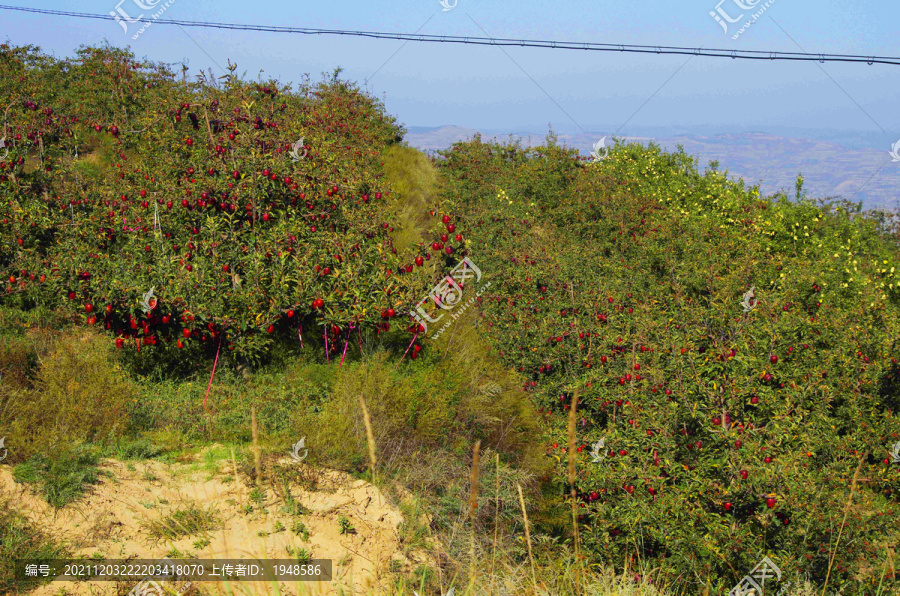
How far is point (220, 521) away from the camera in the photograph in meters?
4.60

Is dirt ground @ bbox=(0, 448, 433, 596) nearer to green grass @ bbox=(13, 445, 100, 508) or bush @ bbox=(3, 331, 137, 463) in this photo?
green grass @ bbox=(13, 445, 100, 508)

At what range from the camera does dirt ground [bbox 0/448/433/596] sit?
417cm

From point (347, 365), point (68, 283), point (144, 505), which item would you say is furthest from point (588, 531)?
point (68, 283)

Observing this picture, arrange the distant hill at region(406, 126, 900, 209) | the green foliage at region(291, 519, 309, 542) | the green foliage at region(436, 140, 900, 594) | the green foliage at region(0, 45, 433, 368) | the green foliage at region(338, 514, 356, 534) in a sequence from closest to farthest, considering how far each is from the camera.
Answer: the green foliage at region(291, 519, 309, 542), the green foliage at region(338, 514, 356, 534), the green foliage at region(436, 140, 900, 594), the green foliage at region(0, 45, 433, 368), the distant hill at region(406, 126, 900, 209)

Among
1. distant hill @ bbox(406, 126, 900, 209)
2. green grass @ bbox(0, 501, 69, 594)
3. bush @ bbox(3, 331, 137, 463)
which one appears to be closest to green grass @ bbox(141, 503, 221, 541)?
green grass @ bbox(0, 501, 69, 594)

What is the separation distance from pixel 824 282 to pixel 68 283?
522 inches

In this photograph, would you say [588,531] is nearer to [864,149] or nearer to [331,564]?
[331,564]

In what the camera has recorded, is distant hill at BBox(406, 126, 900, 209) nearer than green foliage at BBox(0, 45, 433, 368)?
No

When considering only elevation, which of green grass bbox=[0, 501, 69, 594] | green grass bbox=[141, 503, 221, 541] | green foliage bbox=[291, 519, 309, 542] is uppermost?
green foliage bbox=[291, 519, 309, 542]

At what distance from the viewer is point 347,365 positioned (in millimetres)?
7598

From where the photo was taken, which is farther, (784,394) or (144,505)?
(784,394)

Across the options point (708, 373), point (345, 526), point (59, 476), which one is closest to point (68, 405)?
point (59, 476)

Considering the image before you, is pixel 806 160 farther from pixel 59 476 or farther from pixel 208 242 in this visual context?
pixel 59 476

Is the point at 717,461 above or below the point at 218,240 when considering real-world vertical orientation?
below
